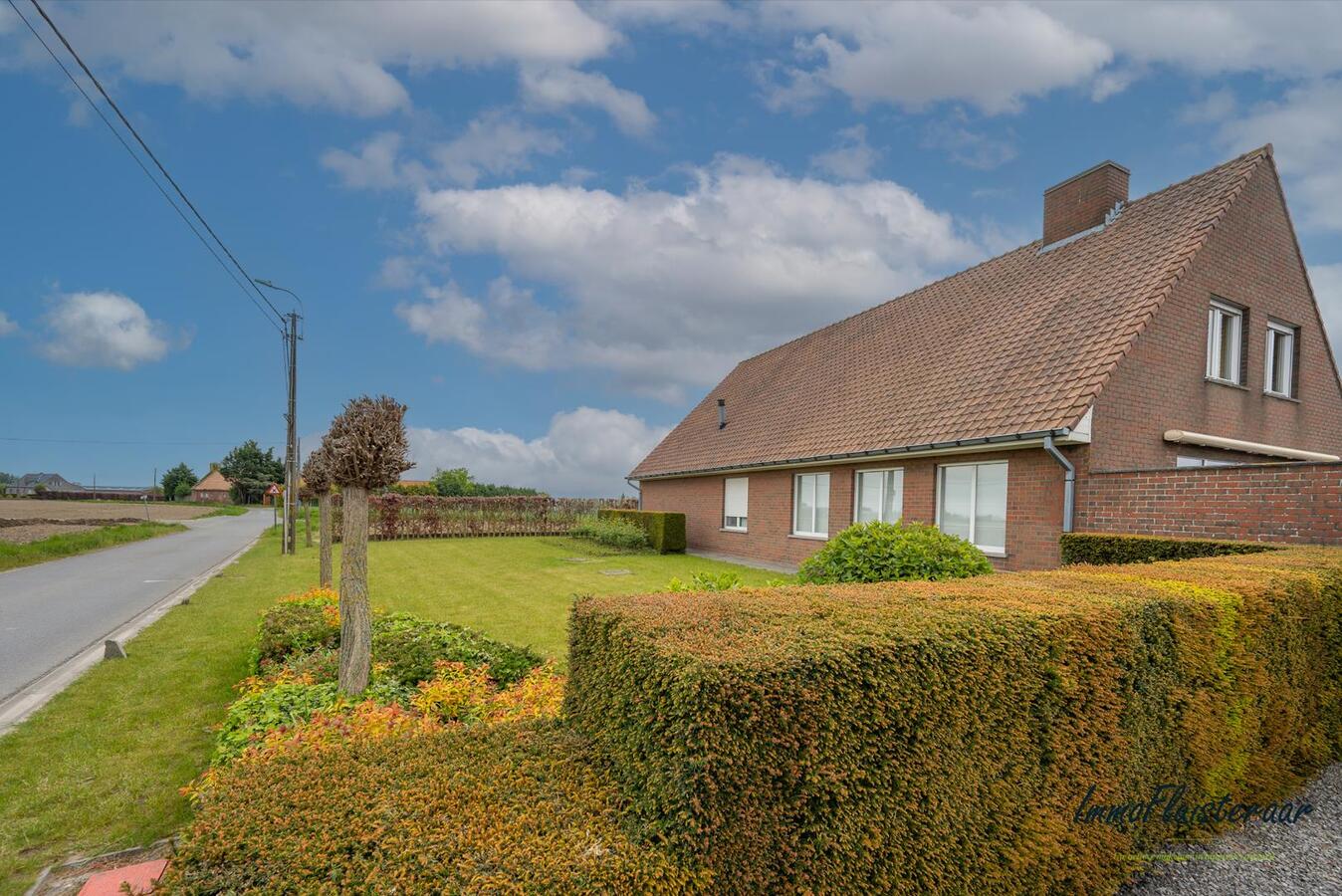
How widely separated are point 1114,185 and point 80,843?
17.9m

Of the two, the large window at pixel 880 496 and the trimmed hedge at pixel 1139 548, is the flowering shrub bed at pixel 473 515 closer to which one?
the large window at pixel 880 496

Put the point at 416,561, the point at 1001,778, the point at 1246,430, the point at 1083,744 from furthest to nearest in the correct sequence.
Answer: the point at 416,561
the point at 1246,430
the point at 1083,744
the point at 1001,778

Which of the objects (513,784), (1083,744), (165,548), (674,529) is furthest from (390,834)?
(165,548)

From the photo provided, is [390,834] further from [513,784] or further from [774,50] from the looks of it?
[774,50]

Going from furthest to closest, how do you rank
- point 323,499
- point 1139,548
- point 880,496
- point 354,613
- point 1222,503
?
1. point 880,496
2. point 323,499
3. point 1222,503
4. point 1139,548
5. point 354,613

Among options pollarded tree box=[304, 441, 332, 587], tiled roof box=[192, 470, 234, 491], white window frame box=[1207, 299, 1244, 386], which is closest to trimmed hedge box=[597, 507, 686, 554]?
pollarded tree box=[304, 441, 332, 587]

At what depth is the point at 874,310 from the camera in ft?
62.6

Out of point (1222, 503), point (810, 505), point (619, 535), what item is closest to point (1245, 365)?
point (1222, 503)

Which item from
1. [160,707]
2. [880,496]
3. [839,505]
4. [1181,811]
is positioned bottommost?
[160,707]

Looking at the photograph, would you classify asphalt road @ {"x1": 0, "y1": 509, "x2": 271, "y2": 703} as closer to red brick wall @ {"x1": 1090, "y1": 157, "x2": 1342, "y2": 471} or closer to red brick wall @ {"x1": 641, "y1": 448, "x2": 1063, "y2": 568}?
red brick wall @ {"x1": 641, "y1": 448, "x2": 1063, "y2": 568}

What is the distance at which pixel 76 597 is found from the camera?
11.5 metres

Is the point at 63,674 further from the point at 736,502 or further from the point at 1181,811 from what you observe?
the point at 736,502

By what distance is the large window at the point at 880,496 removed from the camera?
500 inches

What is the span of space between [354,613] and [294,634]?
78.6 inches
